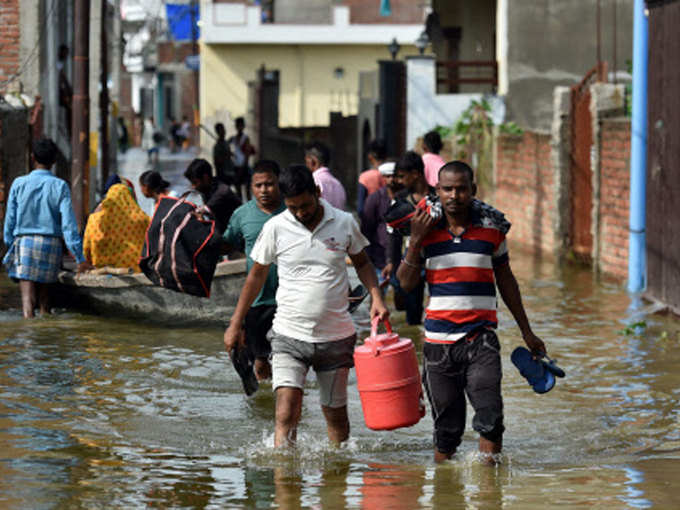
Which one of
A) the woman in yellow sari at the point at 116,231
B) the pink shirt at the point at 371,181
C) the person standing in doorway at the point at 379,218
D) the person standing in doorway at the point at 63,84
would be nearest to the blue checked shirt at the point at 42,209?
the woman in yellow sari at the point at 116,231

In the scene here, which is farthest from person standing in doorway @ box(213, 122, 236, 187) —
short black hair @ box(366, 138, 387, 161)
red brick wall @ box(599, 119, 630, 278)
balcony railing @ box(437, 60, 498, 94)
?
short black hair @ box(366, 138, 387, 161)

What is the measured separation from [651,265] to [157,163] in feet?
123

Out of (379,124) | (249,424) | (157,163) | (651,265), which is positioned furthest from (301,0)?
(249,424)

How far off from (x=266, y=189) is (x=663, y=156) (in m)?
6.13

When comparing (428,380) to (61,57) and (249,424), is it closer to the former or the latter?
(249,424)

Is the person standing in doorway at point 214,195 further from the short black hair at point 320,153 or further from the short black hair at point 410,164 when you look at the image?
the short black hair at point 320,153

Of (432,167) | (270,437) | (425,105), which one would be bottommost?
(270,437)

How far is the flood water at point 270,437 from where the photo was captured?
7098 millimetres

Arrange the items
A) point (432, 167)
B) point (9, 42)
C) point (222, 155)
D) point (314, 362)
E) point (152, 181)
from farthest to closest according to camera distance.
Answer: point (222, 155)
point (9, 42)
point (432, 167)
point (152, 181)
point (314, 362)

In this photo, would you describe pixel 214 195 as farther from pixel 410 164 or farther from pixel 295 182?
pixel 295 182

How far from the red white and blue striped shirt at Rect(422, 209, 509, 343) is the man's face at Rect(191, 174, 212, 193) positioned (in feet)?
16.4

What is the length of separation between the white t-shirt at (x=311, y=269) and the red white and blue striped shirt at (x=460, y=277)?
1.92 ft

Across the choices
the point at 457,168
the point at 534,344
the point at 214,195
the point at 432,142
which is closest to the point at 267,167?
the point at 457,168

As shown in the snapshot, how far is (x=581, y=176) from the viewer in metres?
18.6
